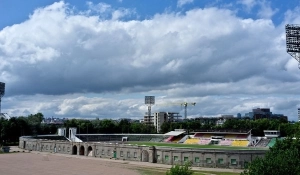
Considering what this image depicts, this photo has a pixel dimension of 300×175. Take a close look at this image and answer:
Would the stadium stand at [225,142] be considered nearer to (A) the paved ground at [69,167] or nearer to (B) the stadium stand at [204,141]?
(B) the stadium stand at [204,141]

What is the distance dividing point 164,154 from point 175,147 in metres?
2.91

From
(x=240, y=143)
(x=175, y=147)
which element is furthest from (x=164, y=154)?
(x=240, y=143)

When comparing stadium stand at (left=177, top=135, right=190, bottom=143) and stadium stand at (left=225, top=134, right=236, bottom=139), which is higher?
stadium stand at (left=225, top=134, right=236, bottom=139)

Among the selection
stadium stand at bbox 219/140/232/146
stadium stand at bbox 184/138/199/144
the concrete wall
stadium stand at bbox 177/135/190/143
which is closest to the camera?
the concrete wall

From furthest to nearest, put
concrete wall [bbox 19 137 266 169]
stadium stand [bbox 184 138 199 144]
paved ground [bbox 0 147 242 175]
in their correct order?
stadium stand [bbox 184 138 199 144], concrete wall [bbox 19 137 266 169], paved ground [bbox 0 147 242 175]

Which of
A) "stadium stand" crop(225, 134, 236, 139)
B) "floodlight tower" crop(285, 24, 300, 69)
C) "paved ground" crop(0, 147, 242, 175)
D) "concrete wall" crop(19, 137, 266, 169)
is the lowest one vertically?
"paved ground" crop(0, 147, 242, 175)

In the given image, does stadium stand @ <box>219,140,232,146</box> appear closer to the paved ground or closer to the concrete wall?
the concrete wall

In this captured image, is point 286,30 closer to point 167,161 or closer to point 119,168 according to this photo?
point 167,161

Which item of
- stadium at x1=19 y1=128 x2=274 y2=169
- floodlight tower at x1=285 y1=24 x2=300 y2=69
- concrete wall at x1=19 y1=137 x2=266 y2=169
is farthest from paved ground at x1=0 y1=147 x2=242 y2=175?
floodlight tower at x1=285 y1=24 x2=300 y2=69

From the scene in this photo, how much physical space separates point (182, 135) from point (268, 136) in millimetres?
30327

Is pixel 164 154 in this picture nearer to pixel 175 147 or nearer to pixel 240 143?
pixel 175 147

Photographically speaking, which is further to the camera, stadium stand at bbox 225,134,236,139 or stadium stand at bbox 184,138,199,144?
stadium stand at bbox 184,138,199,144

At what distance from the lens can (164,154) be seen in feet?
→ 242

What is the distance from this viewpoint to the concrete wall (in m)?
67.1
